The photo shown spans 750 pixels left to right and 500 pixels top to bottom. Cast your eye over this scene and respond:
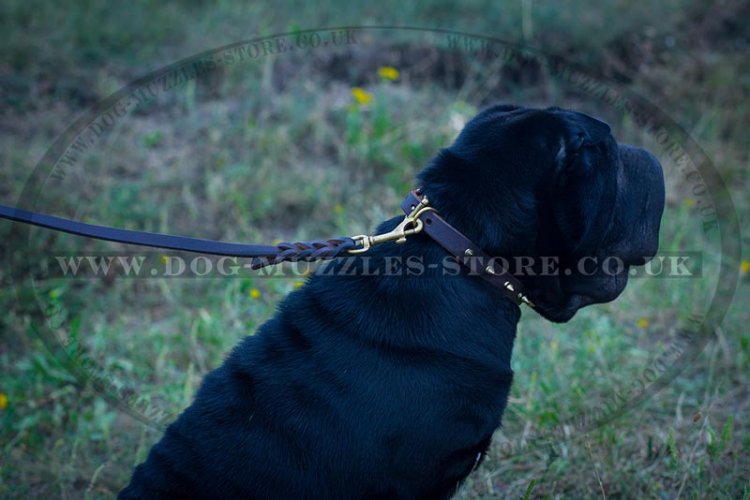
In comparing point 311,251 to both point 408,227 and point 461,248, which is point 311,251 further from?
point 461,248

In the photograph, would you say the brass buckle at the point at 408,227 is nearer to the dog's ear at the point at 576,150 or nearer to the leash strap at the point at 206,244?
the leash strap at the point at 206,244

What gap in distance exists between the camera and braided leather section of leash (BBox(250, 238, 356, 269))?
6.59 feet

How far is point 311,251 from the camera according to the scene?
6.64 feet

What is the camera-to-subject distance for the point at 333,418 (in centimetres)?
184

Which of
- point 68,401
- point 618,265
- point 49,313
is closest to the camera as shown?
point 618,265

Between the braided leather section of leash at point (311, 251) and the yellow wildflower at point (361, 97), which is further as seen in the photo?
the yellow wildflower at point (361, 97)

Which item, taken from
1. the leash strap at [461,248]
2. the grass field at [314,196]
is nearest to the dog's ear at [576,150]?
the leash strap at [461,248]

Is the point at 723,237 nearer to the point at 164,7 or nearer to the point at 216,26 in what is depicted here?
the point at 216,26

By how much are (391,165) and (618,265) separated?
2.51m

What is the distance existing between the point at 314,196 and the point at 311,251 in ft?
7.77

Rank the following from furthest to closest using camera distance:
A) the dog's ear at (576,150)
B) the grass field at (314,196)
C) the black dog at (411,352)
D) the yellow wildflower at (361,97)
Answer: the yellow wildflower at (361,97)
the grass field at (314,196)
the dog's ear at (576,150)
the black dog at (411,352)

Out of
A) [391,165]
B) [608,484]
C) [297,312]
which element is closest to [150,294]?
[391,165]

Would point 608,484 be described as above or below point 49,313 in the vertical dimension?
below

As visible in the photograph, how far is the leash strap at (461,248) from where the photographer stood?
1.92 meters
